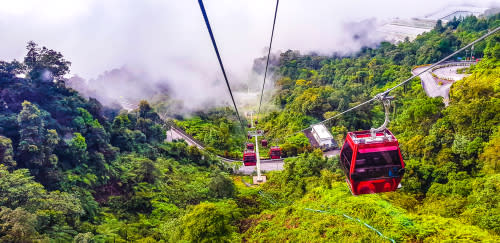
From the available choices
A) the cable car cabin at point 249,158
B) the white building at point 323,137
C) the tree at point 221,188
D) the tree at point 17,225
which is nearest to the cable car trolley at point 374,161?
the tree at point 221,188

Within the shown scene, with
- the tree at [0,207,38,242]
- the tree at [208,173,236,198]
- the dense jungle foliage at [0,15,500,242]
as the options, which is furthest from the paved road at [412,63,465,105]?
the tree at [0,207,38,242]

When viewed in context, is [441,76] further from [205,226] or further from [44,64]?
[44,64]

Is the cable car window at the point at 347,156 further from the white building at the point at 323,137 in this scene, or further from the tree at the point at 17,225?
the white building at the point at 323,137

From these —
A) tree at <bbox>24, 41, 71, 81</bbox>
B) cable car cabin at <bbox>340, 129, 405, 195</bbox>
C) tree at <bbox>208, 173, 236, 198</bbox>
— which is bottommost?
tree at <bbox>208, 173, 236, 198</bbox>

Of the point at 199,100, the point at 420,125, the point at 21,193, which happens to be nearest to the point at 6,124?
the point at 21,193

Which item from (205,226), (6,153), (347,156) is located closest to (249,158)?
(205,226)

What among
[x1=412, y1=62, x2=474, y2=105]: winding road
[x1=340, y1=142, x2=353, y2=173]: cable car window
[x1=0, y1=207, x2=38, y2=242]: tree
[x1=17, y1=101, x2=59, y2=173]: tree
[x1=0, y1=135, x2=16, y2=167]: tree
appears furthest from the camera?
[x1=412, y1=62, x2=474, y2=105]: winding road

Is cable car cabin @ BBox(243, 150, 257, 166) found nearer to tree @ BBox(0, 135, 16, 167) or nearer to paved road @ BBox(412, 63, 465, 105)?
tree @ BBox(0, 135, 16, 167)
